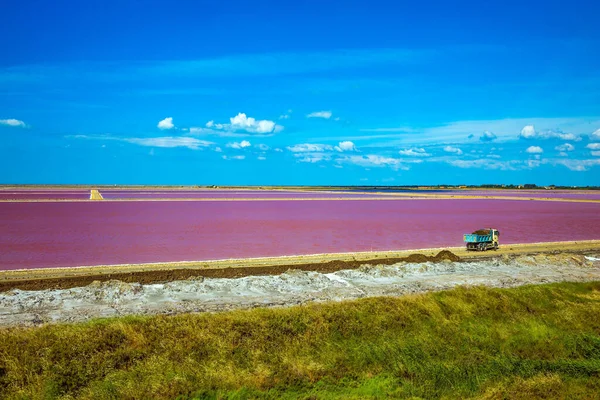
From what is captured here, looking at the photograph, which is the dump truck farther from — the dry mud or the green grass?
the green grass

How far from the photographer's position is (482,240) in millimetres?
17031

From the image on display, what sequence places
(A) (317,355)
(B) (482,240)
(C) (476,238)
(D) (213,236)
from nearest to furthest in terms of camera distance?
(A) (317,355), (C) (476,238), (B) (482,240), (D) (213,236)

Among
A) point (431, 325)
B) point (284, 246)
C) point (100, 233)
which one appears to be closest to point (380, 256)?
point (284, 246)

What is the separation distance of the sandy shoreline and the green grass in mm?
4266

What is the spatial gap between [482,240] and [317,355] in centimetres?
1183

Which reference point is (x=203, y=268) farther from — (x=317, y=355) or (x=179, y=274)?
(x=317, y=355)

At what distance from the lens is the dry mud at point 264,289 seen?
877cm

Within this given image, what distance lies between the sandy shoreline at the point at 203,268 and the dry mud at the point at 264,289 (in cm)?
99

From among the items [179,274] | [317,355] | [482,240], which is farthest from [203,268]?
[482,240]

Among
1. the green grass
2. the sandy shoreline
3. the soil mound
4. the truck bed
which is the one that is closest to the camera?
the green grass

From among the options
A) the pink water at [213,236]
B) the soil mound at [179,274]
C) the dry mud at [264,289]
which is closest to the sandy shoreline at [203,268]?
the soil mound at [179,274]

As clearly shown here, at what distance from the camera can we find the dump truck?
55.4 feet

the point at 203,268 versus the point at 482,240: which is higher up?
the point at 482,240

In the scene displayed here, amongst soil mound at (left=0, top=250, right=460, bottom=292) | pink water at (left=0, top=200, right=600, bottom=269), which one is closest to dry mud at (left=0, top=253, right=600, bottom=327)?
soil mound at (left=0, top=250, right=460, bottom=292)
